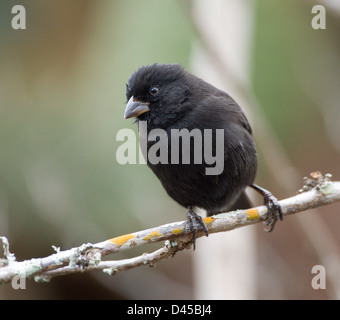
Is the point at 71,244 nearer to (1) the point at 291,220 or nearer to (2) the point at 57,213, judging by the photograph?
(2) the point at 57,213

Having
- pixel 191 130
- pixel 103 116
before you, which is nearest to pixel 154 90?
pixel 191 130

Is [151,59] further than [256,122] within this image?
Yes

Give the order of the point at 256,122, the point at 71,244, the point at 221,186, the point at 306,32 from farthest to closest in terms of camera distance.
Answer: the point at 306,32
the point at 71,244
the point at 256,122
the point at 221,186

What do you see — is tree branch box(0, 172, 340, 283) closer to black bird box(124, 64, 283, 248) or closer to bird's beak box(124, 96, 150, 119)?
black bird box(124, 64, 283, 248)

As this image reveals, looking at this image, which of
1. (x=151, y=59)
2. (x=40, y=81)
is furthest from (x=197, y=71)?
(x=40, y=81)

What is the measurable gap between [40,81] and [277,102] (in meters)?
2.91

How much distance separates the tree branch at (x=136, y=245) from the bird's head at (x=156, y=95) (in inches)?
30.1

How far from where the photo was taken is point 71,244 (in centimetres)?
548

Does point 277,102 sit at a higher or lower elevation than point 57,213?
higher

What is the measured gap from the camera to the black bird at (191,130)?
3.48 metres

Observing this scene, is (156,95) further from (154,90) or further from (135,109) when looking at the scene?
(135,109)

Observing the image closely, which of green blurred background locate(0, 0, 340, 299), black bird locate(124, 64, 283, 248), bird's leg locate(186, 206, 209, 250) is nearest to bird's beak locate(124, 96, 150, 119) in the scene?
black bird locate(124, 64, 283, 248)

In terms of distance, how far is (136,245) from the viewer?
2928 millimetres

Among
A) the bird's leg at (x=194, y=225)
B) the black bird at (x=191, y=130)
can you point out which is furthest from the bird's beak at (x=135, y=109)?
the bird's leg at (x=194, y=225)
